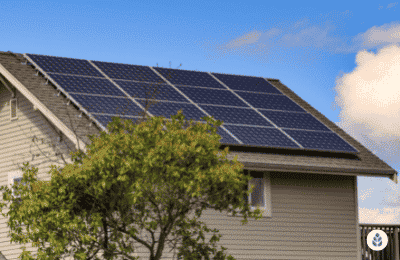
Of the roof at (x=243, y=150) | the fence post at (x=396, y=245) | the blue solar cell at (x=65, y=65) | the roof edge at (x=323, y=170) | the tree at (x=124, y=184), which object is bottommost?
the fence post at (x=396, y=245)

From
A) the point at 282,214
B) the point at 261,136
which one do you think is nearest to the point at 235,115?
the point at 261,136

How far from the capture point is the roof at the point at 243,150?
17391 mm

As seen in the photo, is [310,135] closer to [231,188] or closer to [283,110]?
[283,110]

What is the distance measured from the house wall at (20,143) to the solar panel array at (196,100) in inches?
55.6

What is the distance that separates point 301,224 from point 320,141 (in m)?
2.74

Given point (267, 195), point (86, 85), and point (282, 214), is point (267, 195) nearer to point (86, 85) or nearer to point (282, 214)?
point (282, 214)

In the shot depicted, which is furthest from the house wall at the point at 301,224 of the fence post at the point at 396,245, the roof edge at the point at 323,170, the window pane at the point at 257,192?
the fence post at the point at 396,245

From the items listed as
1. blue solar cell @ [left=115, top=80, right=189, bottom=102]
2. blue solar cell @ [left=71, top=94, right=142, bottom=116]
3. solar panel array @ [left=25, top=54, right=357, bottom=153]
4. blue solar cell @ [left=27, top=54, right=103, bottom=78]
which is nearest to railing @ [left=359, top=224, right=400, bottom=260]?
solar panel array @ [left=25, top=54, right=357, bottom=153]

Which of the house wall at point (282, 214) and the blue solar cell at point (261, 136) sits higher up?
the blue solar cell at point (261, 136)

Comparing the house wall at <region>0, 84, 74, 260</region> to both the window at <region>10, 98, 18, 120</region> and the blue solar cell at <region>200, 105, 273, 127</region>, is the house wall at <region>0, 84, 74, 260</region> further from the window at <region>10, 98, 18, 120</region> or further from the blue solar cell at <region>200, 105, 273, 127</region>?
the blue solar cell at <region>200, 105, 273, 127</region>

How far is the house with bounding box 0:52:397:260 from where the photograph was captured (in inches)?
732

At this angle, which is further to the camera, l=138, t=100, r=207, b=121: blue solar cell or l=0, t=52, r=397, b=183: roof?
l=138, t=100, r=207, b=121: blue solar cell

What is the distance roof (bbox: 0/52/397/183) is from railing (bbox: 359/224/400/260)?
2597 millimetres

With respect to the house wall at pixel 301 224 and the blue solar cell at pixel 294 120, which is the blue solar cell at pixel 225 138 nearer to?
the house wall at pixel 301 224
